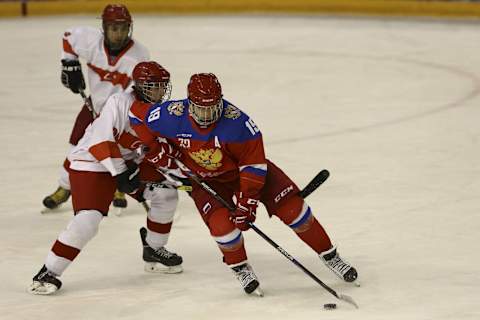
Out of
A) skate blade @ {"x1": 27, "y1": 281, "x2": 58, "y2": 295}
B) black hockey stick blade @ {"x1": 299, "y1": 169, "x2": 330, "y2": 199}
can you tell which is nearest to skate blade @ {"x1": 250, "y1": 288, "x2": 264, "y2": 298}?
black hockey stick blade @ {"x1": 299, "y1": 169, "x2": 330, "y2": 199}

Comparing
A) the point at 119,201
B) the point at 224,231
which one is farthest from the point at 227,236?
the point at 119,201

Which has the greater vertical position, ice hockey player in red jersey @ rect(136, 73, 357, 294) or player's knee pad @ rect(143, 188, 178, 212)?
ice hockey player in red jersey @ rect(136, 73, 357, 294)

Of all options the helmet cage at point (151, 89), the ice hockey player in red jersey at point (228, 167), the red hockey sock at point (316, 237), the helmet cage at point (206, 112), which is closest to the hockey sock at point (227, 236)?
the ice hockey player in red jersey at point (228, 167)

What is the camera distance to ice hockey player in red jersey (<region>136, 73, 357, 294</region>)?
4.55 meters

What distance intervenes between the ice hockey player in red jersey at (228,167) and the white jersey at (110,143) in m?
0.14

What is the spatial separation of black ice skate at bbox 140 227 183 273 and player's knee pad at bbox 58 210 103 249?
0.39 metres

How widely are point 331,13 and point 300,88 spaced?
4.01 m

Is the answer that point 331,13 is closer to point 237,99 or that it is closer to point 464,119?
point 237,99

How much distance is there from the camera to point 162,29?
12.8 metres

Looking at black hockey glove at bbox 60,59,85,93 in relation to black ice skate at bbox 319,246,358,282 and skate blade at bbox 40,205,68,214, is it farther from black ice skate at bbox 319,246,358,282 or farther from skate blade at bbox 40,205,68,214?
black ice skate at bbox 319,246,358,282

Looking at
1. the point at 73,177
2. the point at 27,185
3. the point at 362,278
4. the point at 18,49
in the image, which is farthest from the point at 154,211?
the point at 18,49

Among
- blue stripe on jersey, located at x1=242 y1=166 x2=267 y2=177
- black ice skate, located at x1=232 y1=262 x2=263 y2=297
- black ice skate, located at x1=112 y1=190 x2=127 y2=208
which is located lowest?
black ice skate, located at x1=112 y1=190 x2=127 y2=208

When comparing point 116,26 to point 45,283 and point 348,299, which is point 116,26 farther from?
point 348,299

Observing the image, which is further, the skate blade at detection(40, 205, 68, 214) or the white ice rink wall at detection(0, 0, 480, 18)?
the white ice rink wall at detection(0, 0, 480, 18)
